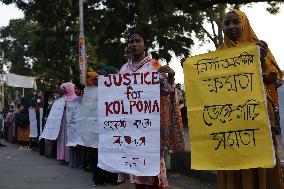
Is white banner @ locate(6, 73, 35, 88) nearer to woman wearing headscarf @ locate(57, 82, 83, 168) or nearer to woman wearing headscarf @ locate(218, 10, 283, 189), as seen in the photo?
woman wearing headscarf @ locate(57, 82, 83, 168)

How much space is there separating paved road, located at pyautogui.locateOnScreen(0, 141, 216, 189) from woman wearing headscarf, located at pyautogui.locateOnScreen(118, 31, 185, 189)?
8.04ft

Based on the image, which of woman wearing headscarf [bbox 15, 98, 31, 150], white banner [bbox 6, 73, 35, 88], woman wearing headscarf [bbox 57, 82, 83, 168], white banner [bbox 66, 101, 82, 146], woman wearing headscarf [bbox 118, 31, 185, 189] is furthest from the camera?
white banner [bbox 6, 73, 35, 88]

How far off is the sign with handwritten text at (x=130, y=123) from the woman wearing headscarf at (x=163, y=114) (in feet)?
0.20

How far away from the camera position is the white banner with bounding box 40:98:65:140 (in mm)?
10320

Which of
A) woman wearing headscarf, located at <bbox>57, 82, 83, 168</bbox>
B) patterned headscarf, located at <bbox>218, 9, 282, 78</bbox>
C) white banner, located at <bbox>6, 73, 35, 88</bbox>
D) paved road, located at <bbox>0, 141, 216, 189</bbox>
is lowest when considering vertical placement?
paved road, located at <bbox>0, 141, 216, 189</bbox>

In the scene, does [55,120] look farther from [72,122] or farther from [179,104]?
[179,104]

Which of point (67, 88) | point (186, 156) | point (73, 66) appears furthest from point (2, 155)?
point (73, 66)

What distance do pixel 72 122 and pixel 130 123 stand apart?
5111 millimetres

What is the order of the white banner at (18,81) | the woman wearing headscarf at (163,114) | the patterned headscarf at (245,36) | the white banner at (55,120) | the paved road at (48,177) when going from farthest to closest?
the white banner at (18,81)
the white banner at (55,120)
the paved road at (48,177)
the woman wearing headscarf at (163,114)
the patterned headscarf at (245,36)

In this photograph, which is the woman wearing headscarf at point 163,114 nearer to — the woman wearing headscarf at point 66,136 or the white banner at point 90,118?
the white banner at point 90,118

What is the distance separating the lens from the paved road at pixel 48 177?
24.0 ft

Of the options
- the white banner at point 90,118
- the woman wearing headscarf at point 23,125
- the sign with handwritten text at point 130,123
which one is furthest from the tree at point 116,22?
the sign with handwritten text at point 130,123

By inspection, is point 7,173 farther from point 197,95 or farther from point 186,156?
point 197,95

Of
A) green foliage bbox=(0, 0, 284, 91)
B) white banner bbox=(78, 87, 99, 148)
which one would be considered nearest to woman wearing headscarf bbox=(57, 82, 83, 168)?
white banner bbox=(78, 87, 99, 148)
